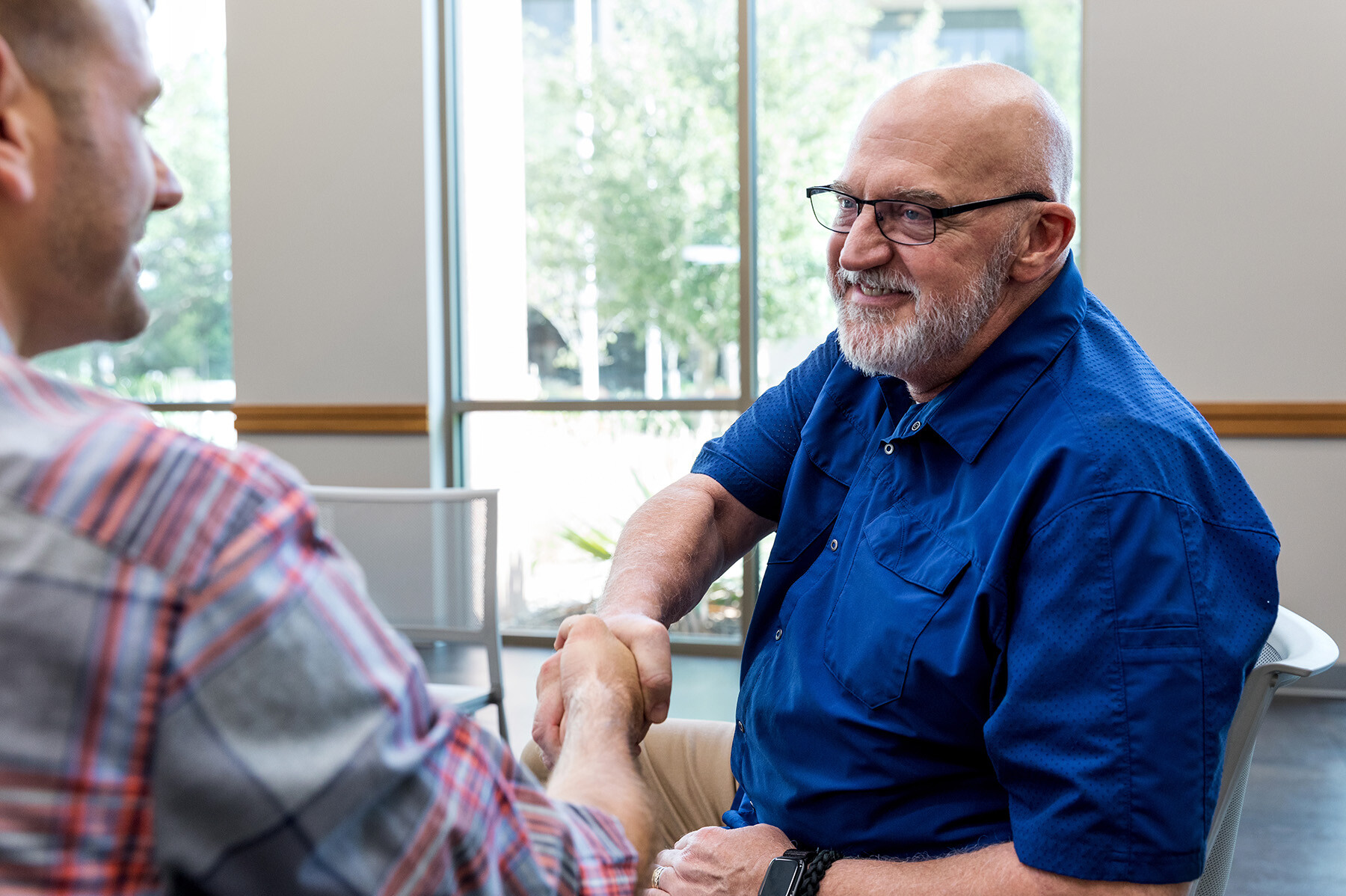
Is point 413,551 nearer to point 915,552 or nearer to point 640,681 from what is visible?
point 640,681

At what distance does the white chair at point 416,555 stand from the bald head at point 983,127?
1418 mm

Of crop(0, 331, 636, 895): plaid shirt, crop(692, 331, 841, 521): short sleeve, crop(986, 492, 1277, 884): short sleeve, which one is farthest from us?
crop(692, 331, 841, 521): short sleeve

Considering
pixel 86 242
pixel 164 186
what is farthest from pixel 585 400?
pixel 86 242

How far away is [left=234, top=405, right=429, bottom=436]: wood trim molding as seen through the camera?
430cm

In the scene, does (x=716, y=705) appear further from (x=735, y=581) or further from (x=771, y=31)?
(x=771, y=31)

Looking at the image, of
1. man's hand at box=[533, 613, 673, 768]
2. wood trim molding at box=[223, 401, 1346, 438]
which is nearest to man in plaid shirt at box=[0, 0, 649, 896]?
man's hand at box=[533, 613, 673, 768]

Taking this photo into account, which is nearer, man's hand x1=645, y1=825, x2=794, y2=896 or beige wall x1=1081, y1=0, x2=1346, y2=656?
man's hand x1=645, y1=825, x2=794, y2=896

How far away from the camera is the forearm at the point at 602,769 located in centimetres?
81

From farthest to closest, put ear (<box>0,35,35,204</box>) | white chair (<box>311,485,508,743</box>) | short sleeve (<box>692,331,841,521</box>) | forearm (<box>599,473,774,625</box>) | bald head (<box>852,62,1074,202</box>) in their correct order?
1. white chair (<box>311,485,508,743</box>)
2. short sleeve (<box>692,331,841,521</box>)
3. forearm (<box>599,473,774,625</box>)
4. bald head (<box>852,62,1074,202</box>)
5. ear (<box>0,35,35,204</box>)

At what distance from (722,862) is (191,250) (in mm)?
4487

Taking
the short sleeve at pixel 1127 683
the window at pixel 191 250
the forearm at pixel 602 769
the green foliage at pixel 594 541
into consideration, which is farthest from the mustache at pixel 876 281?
the window at pixel 191 250

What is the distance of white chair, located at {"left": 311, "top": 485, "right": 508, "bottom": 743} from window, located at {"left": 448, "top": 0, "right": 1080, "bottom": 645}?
160 centimetres

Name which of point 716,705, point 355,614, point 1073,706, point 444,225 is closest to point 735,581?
point 716,705

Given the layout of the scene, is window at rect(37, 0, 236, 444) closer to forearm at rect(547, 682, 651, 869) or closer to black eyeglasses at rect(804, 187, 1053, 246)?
black eyeglasses at rect(804, 187, 1053, 246)
